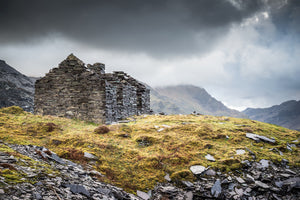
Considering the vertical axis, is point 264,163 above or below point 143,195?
above

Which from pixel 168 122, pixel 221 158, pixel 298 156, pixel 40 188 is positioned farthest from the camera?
pixel 168 122

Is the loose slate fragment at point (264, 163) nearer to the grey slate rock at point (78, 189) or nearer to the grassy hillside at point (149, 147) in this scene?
the grassy hillside at point (149, 147)

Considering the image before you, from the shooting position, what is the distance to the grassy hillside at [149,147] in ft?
22.2

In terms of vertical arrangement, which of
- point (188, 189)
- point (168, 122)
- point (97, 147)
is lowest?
point (188, 189)

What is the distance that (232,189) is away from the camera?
6.38 metres

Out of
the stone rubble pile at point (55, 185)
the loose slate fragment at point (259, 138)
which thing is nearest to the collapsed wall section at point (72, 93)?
the stone rubble pile at point (55, 185)

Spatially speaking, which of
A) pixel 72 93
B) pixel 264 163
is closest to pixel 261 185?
pixel 264 163

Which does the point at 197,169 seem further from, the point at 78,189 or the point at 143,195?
the point at 78,189

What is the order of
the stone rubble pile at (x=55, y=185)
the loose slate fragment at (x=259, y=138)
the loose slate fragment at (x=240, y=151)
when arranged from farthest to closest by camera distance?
the loose slate fragment at (x=259, y=138), the loose slate fragment at (x=240, y=151), the stone rubble pile at (x=55, y=185)

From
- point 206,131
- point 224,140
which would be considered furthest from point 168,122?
point 224,140

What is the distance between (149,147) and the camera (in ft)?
29.2

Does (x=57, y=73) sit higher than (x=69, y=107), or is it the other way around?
(x=57, y=73)

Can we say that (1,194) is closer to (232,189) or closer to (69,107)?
(232,189)

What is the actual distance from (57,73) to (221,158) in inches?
639
